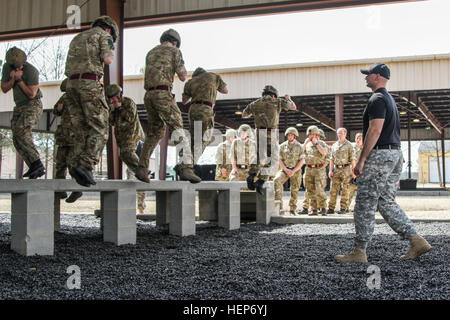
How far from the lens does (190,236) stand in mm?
6656

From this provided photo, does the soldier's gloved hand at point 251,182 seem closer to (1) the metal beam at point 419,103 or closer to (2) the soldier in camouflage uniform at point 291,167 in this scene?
(2) the soldier in camouflage uniform at point 291,167

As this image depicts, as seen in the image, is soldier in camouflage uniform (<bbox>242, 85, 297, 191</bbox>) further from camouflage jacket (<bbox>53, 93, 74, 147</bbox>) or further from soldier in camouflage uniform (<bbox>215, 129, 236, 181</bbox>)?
camouflage jacket (<bbox>53, 93, 74, 147</bbox>)

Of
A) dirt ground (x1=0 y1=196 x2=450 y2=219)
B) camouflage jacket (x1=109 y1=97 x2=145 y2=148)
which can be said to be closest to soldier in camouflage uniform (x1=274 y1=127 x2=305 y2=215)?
dirt ground (x1=0 y1=196 x2=450 y2=219)

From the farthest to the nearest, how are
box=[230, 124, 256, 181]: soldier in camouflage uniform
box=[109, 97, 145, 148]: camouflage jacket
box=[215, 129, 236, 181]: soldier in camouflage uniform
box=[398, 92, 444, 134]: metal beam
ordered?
1. box=[398, 92, 444, 134]: metal beam
2. box=[215, 129, 236, 181]: soldier in camouflage uniform
3. box=[230, 124, 256, 181]: soldier in camouflage uniform
4. box=[109, 97, 145, 148]: camouflage jacket

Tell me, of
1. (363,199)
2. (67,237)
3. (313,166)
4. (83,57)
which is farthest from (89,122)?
(313,166)

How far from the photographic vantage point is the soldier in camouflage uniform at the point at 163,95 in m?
5.96

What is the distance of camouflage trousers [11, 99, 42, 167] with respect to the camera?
606 cm

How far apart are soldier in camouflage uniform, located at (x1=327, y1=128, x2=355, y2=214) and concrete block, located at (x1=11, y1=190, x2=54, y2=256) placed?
7094 mm

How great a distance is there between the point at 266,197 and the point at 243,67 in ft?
40.2

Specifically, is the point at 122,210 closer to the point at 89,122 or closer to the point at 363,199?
the point at 89,122

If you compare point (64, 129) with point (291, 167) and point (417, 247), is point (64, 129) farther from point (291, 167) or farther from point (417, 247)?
point (291, 167)

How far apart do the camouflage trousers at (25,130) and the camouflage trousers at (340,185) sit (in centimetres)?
667

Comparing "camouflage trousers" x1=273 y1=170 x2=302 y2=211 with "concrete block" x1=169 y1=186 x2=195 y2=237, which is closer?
"concrete block" x1=169 y1=186 x2=195 y2=237

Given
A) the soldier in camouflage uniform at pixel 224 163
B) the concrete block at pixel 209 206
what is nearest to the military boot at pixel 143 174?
the concrete block at pixel 209 206
